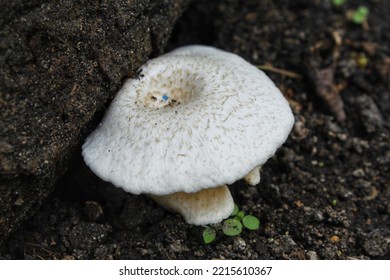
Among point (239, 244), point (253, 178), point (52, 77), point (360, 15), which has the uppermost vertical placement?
point (52, 77)

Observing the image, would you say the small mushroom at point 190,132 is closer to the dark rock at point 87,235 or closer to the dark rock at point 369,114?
the dark rock at point 87,235

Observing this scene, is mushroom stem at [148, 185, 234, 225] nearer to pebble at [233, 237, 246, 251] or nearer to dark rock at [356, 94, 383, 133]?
pebble at [233, 237, 246, 251]

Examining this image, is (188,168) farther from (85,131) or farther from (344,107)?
(344,107)

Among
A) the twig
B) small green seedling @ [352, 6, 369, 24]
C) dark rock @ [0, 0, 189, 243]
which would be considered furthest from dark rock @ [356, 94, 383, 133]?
dark rock @ [0, 0, 189, 243]

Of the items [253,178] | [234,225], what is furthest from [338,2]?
[234,225]

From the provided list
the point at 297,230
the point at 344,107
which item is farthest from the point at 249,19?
the point at 297,230

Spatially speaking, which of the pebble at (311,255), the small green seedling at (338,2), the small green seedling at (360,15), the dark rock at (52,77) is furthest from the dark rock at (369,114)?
the dark rock at (52,77)

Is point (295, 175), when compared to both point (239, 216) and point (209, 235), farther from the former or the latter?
point (209, 235)
